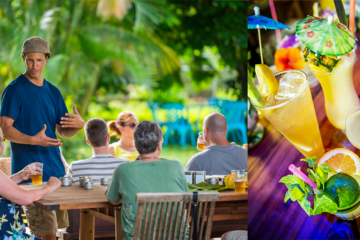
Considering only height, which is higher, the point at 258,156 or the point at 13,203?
the point at 258,156

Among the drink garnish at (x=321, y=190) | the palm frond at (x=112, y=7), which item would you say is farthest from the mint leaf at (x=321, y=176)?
the palm frond at (x=112, y=7)

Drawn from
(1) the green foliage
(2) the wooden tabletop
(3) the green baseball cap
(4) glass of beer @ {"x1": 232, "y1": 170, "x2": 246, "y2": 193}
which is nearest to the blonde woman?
(3) the green baseball cap

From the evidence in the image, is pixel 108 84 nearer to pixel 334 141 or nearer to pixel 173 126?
pixel 173 126

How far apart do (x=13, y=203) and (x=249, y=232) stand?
49.9 inches

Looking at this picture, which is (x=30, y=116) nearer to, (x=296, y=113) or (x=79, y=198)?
(x=79, y=198)

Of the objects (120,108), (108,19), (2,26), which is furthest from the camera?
(120,108)

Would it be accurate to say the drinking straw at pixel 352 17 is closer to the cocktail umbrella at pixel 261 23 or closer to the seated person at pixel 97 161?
the cocktail umbrella at pixel 261 23

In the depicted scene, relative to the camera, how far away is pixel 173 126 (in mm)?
13547

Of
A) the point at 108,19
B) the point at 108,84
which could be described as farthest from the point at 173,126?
the point at 108,19

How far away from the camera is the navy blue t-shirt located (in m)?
3.73

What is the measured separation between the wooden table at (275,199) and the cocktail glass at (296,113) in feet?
0.16

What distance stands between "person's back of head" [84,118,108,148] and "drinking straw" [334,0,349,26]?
1.88 metres

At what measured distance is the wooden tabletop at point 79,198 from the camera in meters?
2.55

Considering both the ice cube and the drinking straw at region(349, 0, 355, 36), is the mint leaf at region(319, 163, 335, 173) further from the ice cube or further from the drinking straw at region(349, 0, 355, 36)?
the drinking straw at region(349, 0, 355, 36)
